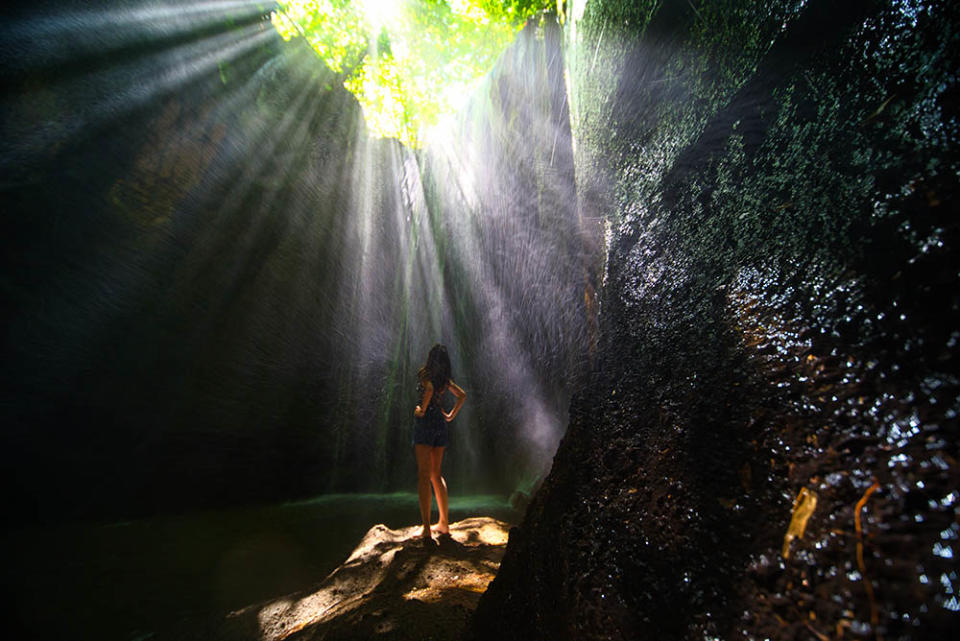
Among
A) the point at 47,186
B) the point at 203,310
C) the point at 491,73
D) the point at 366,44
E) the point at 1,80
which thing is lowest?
the point at 203,310

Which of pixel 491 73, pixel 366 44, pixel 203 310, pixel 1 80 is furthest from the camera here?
pixel 366 44

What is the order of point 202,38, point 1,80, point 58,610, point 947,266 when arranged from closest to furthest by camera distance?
point 947,266
point 58,610
point 1,80
point 202,38

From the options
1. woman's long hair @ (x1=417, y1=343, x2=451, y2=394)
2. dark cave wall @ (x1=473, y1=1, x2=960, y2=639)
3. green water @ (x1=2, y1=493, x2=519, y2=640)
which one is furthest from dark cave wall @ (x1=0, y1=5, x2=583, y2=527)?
dark cave wall @ (x1=473, y1=1, x2=960, y2=639)

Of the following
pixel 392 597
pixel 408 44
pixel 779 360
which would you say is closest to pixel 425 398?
pixel 392 597

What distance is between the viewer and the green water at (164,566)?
328 cm

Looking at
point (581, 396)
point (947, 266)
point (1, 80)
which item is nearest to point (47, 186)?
point (1, 80)

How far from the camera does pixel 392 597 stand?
191cm

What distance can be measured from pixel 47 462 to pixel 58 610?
2.23 m

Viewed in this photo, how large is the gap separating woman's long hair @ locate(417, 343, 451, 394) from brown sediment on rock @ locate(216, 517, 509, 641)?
1309 mm

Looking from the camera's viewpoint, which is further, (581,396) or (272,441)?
(272,441)

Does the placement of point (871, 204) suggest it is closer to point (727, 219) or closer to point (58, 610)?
point (727, 219)

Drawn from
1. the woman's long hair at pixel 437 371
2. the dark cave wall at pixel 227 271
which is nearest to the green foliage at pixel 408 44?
the dark cave wall at pixel 227 271

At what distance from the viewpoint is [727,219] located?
0.88 meters

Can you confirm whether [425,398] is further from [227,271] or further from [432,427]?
[227,271]
